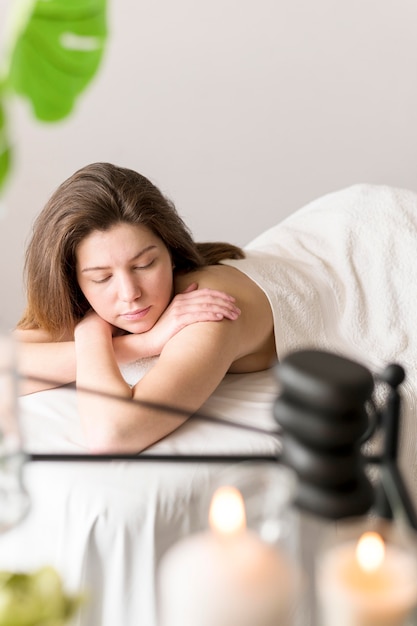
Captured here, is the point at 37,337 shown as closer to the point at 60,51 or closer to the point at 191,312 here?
the point at 191,312

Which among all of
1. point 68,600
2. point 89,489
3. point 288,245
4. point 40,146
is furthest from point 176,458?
point 40,146

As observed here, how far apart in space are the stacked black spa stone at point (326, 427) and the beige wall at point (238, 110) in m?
2.42

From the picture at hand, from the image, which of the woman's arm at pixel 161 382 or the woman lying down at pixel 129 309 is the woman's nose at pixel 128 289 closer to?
the woman lying down at pixel 129 309

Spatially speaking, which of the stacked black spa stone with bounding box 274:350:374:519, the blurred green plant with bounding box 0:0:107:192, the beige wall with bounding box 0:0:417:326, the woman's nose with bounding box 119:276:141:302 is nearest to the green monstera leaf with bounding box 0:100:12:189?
the blurred green plant with bounding box 0:0:107:192

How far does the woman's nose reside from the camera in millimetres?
1714

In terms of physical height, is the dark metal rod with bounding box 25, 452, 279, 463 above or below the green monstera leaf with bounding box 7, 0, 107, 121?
below

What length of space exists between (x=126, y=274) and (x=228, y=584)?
118 centimetres

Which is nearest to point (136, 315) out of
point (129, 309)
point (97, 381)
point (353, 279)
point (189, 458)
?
point (129, 309)

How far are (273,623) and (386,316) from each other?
5.10 ft

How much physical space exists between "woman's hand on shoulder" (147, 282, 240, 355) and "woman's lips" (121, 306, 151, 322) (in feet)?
0.12

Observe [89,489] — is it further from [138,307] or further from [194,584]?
[194,584]

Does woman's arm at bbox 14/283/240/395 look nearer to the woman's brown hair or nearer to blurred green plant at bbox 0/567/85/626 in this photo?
the woman's brown hair

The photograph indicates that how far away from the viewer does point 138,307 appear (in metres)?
1.77

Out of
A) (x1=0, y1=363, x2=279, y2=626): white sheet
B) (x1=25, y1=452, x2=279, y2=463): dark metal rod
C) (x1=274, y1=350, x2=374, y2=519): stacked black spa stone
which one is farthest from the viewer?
(x1=0, y1=363, x2=279, y2=626): white sheet
